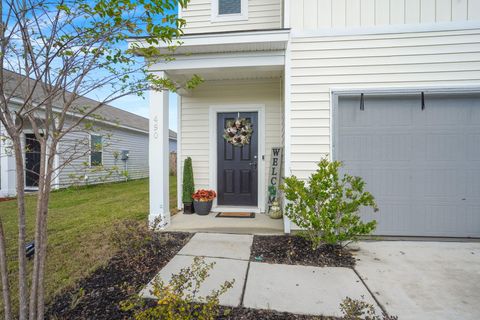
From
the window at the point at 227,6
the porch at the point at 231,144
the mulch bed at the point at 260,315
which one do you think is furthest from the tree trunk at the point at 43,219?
the window at the point at 227,6

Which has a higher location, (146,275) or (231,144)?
(231,144)

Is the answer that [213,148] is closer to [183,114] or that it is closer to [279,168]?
[183,114]

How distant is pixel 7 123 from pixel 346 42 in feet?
12.5

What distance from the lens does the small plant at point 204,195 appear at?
4574mm

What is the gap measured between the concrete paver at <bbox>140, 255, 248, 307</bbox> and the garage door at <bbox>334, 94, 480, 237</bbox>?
A: 211 centimetres

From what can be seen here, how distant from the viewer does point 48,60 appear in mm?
1411

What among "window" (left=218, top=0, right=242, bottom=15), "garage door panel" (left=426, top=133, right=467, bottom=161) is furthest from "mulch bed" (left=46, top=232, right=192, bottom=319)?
"window" (left=218, top=0, right=242, bottom=15)

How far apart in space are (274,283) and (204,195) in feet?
8.55

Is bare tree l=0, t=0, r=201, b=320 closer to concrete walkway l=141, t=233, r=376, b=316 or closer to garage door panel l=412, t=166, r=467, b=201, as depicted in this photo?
concrete walkway l=141, t=233, r=376, b=316

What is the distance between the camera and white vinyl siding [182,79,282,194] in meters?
4.79

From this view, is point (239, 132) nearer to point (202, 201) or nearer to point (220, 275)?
point (202, 201)

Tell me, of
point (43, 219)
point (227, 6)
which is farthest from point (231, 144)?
point (43, 219)

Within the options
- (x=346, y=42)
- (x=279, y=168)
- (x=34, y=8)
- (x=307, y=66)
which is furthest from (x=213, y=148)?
(x=34, y=8)

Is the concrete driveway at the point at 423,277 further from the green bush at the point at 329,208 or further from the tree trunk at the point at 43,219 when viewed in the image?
the tree trunk at the point at 43,219
